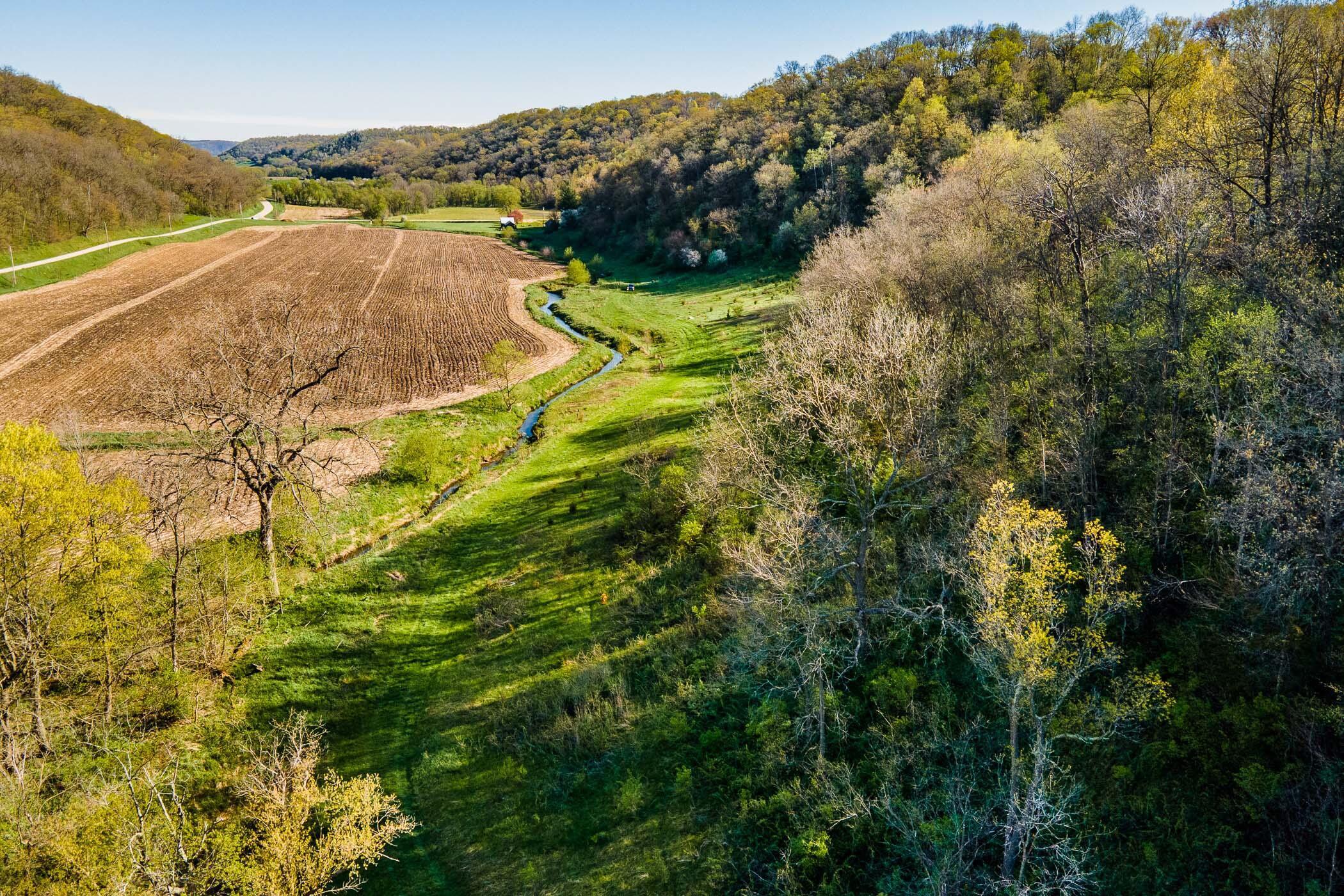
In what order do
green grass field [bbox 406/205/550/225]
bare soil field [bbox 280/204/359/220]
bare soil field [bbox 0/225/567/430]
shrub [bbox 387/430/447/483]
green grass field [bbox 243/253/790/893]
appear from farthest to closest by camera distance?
green grass field [bbox 406/205/550/225]
bare soil field [bbox 280/204/359/220]
bare soil field [bbox 0/225/567/430]
shrub [bbox 387/430/447/483]
green grass field [bbox 243/253/790/893]

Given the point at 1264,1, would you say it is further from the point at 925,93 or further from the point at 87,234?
the point at 87,234

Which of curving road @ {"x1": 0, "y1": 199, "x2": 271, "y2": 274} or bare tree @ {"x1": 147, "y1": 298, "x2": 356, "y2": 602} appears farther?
curving road @ {"x1": 0, "y1": 199, "x2": 271, "y2": 274}

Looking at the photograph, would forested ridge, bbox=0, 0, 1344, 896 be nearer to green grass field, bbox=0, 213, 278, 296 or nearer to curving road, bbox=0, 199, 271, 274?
green grass field, bbox=0, 213, 278, 296

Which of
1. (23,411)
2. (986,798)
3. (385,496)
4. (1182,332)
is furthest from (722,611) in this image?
(23,411)

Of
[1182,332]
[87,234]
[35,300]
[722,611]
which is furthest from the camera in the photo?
[87,234]

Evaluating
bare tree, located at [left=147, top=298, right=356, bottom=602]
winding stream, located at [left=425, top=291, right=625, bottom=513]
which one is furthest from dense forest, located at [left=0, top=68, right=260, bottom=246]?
bare tree, located at [left=147, top=298, right=356, bottom=602]

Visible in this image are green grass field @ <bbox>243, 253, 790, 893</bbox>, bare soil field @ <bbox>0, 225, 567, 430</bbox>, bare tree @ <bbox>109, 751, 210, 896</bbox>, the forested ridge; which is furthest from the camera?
bare soil field @ <bbox>0, 225, 567, 430</bbox>

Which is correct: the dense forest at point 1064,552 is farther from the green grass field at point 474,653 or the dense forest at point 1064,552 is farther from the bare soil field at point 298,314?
the bare soil field at point 298,314

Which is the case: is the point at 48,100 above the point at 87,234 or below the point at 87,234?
above
